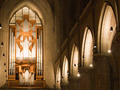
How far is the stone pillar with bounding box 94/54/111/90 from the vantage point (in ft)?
56.7

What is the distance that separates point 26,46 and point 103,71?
98.1 ft

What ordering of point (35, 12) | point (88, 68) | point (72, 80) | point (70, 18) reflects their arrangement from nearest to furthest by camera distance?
point (88, 68) < point (72, 80) < point (70, 18) < point (35, 12)

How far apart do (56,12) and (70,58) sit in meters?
15.8

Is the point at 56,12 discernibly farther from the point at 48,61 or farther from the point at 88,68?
the point at 88,68

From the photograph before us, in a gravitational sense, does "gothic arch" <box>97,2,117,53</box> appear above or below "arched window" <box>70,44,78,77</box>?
above

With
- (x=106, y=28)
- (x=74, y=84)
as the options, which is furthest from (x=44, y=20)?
(x=106, y=28)

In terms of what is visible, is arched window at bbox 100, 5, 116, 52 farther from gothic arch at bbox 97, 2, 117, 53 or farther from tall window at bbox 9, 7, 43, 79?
tall window at bbox 9, 7, 43, 79

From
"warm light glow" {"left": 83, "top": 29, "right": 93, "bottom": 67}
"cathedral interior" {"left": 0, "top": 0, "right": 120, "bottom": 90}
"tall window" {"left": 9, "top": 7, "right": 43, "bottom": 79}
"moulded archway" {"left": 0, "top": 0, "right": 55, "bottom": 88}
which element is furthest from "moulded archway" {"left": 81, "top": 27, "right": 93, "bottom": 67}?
"tall window" {"left": 9, "top": 7, "right": 43, "bottom": 79}

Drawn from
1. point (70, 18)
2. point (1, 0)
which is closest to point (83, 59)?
point (70, 18)

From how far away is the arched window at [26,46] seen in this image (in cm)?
4492

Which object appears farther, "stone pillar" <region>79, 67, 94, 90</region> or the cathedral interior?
the cathedral interior

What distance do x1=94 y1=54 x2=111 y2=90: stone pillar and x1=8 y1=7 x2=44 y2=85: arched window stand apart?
27.5 m

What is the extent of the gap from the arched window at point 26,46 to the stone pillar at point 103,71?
27.5 meters

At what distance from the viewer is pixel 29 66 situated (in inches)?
1774
